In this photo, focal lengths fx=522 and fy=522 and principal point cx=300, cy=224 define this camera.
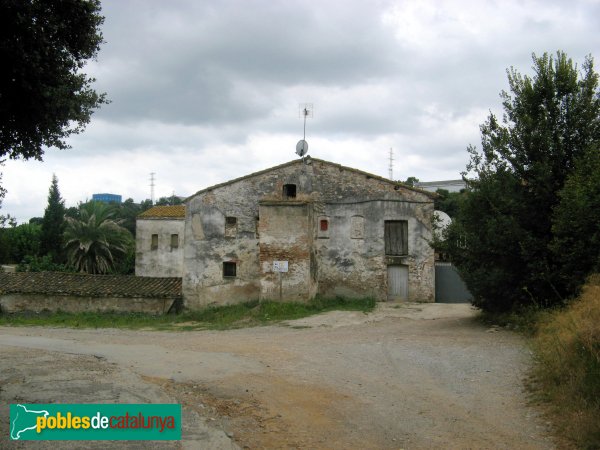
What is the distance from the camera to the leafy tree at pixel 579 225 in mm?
12352

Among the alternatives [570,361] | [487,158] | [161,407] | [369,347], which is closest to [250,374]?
[161,407]

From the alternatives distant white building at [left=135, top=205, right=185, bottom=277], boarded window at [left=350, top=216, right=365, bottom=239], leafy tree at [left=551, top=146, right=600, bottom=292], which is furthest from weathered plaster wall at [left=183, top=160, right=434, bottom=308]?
distant white building at [left=135, top=205, right=185, bottom=277]

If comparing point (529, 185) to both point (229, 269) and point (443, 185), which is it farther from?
point (443, 185)

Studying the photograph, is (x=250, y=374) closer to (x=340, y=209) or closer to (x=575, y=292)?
(x=575, y=292)

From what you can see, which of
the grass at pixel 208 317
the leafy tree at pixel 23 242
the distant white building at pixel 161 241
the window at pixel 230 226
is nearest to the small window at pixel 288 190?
the window at pixel 230 226

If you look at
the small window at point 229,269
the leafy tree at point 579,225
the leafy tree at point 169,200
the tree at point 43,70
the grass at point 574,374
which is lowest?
the grass at point 574,374

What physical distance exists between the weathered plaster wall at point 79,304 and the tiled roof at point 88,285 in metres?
0.25

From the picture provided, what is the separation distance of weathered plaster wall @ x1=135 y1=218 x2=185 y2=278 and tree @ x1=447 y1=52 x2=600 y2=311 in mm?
25085

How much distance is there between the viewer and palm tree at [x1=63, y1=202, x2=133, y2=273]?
40.8 m

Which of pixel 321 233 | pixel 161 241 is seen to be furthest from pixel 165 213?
pixel 321 233

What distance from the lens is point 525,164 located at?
15.1 metres

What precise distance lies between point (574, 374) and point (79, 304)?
2366cm

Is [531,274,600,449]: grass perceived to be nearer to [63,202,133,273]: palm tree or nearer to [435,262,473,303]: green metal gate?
[435,262,473,303]: green metal gate

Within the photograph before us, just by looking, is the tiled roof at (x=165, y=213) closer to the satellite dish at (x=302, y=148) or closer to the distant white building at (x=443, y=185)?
the satellite dish at (x=302, y=148)
